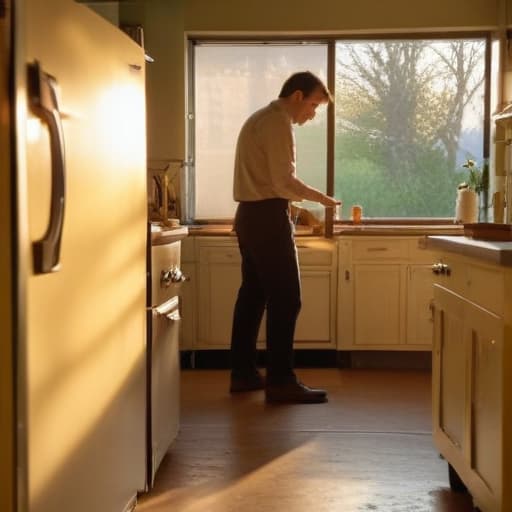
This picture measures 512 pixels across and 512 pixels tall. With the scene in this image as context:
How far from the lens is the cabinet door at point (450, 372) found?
6.96 ft

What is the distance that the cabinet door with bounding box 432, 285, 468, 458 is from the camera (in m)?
2.12

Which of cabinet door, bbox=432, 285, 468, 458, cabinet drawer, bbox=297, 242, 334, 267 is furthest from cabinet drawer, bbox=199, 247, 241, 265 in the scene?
cabinet door, bbox=432, 285, 468, 458

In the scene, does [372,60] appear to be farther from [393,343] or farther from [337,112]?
[393,343]

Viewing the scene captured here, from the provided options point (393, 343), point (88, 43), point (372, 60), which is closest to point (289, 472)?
point (88, 43)

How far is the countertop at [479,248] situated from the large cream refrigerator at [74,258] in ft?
2.84

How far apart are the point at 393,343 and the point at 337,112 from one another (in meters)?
1.55

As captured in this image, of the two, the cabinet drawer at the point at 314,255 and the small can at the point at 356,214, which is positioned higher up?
the small can at the point at 356,214

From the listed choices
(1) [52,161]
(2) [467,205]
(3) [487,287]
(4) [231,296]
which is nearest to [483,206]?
(2) [467,205]

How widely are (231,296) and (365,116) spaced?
150cm

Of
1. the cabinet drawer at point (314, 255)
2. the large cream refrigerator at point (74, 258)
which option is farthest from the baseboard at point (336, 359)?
the large cream refrigerator at point (74, 258)

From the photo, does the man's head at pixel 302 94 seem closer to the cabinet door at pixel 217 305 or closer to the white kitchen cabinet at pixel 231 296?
the white kitchen cabinet at pixel 231 296

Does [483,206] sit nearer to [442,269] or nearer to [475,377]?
[442,269]

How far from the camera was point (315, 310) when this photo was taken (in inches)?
179

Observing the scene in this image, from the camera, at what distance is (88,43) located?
163 cm
